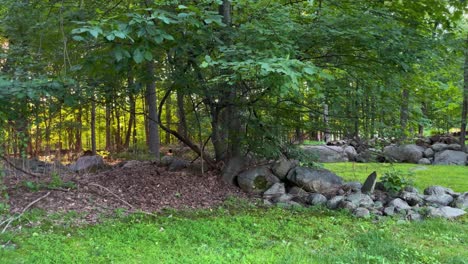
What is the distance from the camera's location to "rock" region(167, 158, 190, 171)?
23.9 feet

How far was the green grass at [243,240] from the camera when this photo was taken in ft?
11.2

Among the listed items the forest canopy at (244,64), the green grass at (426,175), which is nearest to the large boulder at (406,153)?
the green grass at (426,175)

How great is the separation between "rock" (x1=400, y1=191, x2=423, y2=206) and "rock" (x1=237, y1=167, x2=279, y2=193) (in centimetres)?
199

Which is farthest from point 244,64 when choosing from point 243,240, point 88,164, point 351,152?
point 351,152

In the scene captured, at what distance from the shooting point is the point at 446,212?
5.13 m

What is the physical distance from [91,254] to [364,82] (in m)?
4.60

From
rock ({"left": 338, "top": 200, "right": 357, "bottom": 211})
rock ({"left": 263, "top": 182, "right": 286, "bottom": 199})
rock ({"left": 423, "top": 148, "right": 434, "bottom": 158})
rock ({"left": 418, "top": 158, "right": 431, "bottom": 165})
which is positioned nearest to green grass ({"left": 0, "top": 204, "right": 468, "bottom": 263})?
rock ({"left": 338, "top": 200, "right": 357, "bottom": 211})

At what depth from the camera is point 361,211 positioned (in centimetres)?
513

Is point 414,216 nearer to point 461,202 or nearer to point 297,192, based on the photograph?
point 461,202

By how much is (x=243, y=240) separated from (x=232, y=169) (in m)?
2.67

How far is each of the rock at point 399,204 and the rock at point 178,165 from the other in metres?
3.71

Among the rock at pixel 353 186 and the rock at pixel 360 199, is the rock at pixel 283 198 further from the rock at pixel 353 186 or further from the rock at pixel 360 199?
the rock at pixel 353 186

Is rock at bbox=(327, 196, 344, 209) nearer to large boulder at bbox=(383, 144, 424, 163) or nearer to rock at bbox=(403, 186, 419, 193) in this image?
rock at bbox=(403, 186, 419, 193)

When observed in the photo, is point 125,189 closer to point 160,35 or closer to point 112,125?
point 160,35
